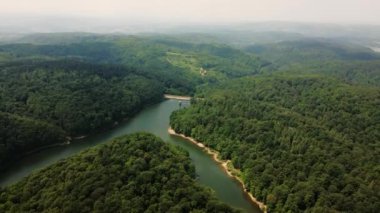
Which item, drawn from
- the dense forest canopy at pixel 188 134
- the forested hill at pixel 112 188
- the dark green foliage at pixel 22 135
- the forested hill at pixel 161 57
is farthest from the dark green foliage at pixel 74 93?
the forested hill at pixel 112 188

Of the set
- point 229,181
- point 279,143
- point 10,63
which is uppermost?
point 10,63

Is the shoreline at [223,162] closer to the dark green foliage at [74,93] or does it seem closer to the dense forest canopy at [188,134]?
the dense forest canopy at [188,134]

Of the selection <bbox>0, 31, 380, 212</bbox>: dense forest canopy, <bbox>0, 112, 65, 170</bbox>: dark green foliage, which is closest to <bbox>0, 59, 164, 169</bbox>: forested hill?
<bbox>0, 112, 65, 170</bbox>: dark green foliage

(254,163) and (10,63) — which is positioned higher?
(10,63)

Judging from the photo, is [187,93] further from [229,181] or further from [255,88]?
[229,181]

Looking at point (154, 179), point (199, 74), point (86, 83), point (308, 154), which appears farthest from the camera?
point (199, 74)

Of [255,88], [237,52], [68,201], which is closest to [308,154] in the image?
[68,201]
